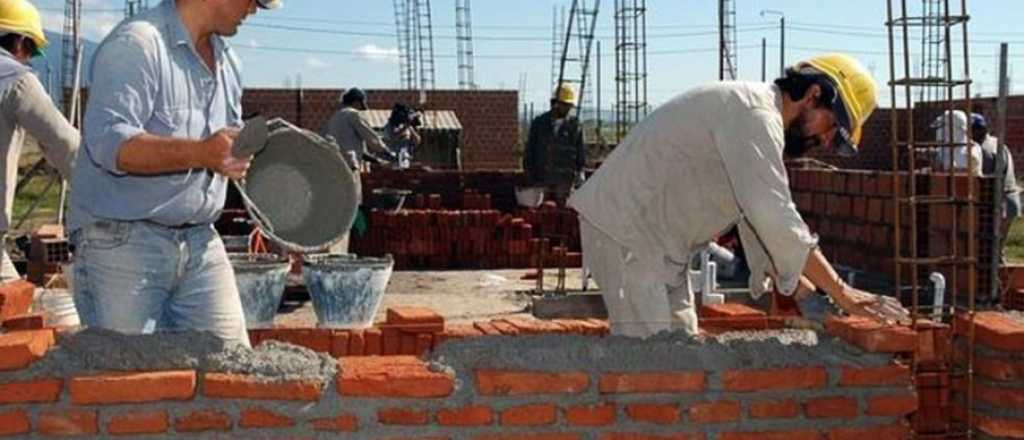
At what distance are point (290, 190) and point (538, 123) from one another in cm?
743

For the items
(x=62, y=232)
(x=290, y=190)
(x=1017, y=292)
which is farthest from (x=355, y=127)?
(x=290, y=190)

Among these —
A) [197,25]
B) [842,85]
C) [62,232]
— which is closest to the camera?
[197,25]

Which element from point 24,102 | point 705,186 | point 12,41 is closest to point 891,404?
point 705,186

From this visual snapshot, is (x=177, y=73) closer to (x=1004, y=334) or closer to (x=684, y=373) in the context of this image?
(x=684, y=373)

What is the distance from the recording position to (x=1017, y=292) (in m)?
6.39

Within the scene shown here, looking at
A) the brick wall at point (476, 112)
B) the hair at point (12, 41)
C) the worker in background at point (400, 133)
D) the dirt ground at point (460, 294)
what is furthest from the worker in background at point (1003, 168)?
the brick wall at point (476, 112)

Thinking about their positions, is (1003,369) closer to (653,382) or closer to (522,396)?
(653,382)

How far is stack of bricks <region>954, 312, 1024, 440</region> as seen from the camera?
11.5 feet

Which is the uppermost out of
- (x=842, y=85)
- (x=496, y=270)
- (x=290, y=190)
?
(x=842, y=85)

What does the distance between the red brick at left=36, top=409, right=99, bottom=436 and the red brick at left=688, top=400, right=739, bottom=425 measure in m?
1.54

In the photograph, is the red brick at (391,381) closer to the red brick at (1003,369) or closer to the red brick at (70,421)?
the red brick at (70,421)

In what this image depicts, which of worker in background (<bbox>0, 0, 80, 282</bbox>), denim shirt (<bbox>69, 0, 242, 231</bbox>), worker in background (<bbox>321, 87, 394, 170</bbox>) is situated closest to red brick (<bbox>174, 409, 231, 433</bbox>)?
denim shirt (<bbox>69, 0, 242, 231</bbox>)

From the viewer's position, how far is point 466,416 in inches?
118

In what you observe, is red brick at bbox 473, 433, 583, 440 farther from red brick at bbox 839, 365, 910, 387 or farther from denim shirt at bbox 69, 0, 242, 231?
denim shirt at bbox 69, 0, 242, 231
